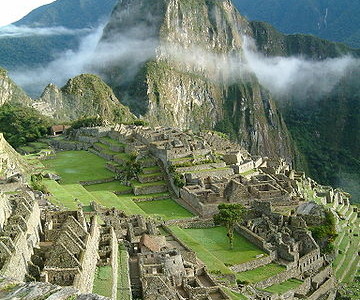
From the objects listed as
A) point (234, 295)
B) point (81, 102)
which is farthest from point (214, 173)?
point (81, 102)

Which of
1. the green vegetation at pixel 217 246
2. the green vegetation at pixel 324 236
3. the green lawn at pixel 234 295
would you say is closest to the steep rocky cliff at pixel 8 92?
the green vegetation at pixel 217 246

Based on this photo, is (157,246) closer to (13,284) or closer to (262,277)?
(262,277)

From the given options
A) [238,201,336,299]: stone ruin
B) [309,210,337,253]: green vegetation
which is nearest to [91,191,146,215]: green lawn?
[238,201,336,299]: stone ruin

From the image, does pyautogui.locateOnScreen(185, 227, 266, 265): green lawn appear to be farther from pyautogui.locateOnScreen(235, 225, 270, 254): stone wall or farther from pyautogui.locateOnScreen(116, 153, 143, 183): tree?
pyautogui.locateOnScreen(116, 153, 143, 183): tree

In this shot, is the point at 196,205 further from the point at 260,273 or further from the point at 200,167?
the point at 260,273

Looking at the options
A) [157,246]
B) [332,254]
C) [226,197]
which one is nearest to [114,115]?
[226,197]

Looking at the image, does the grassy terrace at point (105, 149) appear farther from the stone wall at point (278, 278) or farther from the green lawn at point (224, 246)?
the stone wall at point (278, 278)
